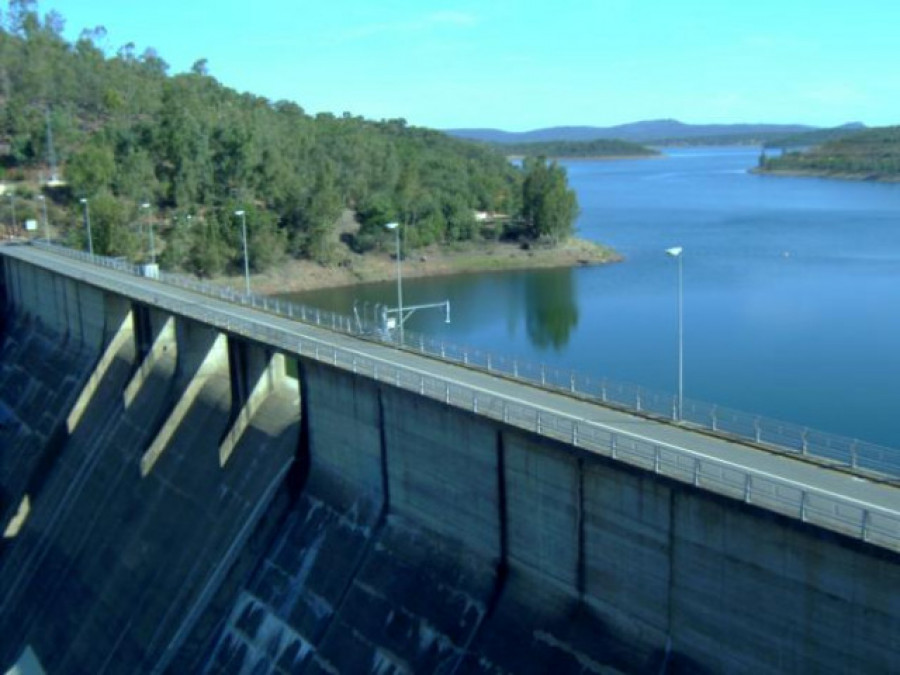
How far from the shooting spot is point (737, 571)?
10930 mm

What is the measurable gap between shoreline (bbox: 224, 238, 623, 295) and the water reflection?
3.59m

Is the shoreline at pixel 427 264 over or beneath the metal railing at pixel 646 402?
beneath

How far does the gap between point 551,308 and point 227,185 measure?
31154mm

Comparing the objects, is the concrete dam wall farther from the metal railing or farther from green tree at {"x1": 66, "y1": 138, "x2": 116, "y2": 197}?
green tree at {"x1": 66, "y1": 138, "x2": 116, "y2": 197}

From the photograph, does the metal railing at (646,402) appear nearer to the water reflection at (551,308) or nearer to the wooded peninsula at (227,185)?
Answer: the water reflection at (551,308)

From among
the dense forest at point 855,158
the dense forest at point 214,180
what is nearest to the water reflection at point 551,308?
the dense forest at point 214,180

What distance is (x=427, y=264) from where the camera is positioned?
72188 millimetres

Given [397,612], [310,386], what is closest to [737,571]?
[397,612]

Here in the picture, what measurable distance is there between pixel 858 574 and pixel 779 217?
90907 mm

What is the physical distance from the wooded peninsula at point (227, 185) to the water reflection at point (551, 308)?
22.4 ft

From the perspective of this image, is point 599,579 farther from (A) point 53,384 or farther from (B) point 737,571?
(A) point 53,384

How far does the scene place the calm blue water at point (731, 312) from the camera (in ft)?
111

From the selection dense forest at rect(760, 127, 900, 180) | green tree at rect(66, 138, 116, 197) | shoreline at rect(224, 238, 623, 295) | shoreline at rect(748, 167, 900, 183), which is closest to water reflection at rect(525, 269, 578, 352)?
shoreline at rect(224, 238, 623, 295)

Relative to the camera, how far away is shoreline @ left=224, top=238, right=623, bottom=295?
2594 inches
